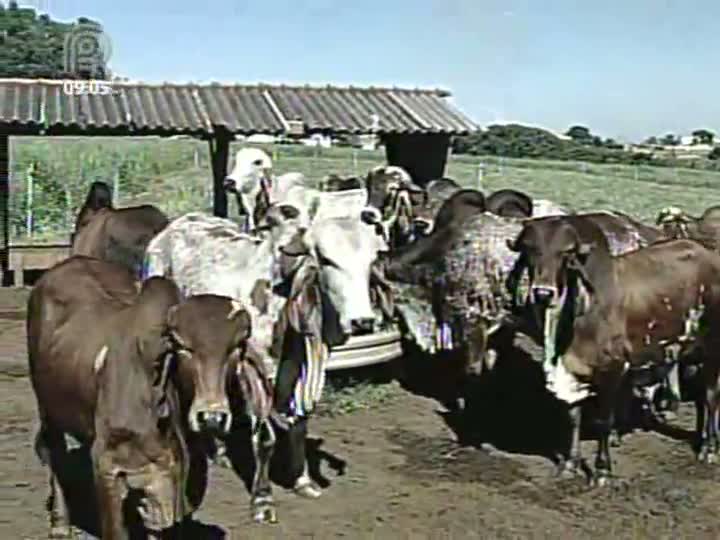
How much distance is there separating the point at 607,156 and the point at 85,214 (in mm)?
39537

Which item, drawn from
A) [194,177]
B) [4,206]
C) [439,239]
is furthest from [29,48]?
[439,239]

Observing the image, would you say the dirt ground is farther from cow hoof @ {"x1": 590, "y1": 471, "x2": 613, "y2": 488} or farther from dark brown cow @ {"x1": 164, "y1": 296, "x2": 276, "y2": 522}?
dark brown cow @ {"x1": 164, "y1": 296, "x2": 276, "y2": 522}

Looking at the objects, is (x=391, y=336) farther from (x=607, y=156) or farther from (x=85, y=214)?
(x=607, y=156)

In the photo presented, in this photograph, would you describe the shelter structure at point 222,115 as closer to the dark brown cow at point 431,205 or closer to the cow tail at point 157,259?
the dark brown cow at point 431,205

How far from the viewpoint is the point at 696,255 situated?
27.6 feet

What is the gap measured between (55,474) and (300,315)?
63.3 inches

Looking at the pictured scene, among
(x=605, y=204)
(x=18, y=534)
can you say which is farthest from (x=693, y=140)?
(x=18, y=534)

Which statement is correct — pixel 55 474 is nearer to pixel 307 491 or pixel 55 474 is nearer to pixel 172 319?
pixel 307 491

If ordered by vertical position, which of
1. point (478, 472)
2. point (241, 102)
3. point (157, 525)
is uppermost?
point (241, 102)

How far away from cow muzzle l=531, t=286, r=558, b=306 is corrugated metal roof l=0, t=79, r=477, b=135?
9.70 metres

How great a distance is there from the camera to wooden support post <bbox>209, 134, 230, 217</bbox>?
16812 mm

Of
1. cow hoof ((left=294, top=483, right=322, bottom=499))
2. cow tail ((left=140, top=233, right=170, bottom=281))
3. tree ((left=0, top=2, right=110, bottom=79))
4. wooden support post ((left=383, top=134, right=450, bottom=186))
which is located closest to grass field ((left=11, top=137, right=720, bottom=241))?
tree ((left=0, top=2, right=110, bottom=79))

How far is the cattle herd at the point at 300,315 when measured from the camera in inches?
196

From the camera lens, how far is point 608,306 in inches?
307
